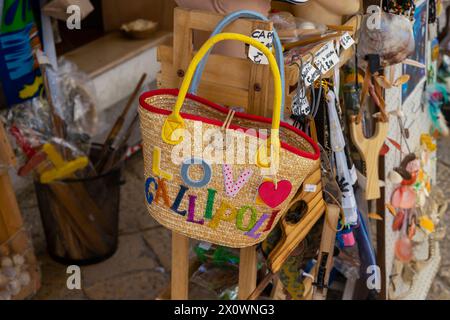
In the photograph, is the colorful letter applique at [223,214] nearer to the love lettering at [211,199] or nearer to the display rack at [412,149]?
the love lettering at [211,199]

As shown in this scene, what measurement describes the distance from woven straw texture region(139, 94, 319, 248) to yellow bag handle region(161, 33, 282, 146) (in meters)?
0.03

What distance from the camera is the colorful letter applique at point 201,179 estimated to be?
3.89 feet

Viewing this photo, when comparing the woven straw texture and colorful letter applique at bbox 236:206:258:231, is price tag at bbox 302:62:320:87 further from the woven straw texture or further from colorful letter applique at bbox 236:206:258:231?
colorful letter applique at bbox 236:206:258:231

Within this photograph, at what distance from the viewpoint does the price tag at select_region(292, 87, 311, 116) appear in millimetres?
1285

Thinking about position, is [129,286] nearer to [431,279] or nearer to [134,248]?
[134,248]

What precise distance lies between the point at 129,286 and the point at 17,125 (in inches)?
30.5

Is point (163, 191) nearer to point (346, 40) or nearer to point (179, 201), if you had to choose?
point (179, 201)

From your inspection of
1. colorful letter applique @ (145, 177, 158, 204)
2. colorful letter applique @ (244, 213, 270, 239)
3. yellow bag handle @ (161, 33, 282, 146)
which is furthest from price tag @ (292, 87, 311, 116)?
colorful letter applique @ (145, 177, 158, 204)

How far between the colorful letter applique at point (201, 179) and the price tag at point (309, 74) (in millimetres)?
302

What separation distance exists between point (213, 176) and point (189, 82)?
0.20m

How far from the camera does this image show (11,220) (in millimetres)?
2029

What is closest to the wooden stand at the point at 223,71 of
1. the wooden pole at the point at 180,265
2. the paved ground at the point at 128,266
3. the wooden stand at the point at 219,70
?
the wooden stand at the point at 219,70

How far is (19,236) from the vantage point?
2072 millimetres
